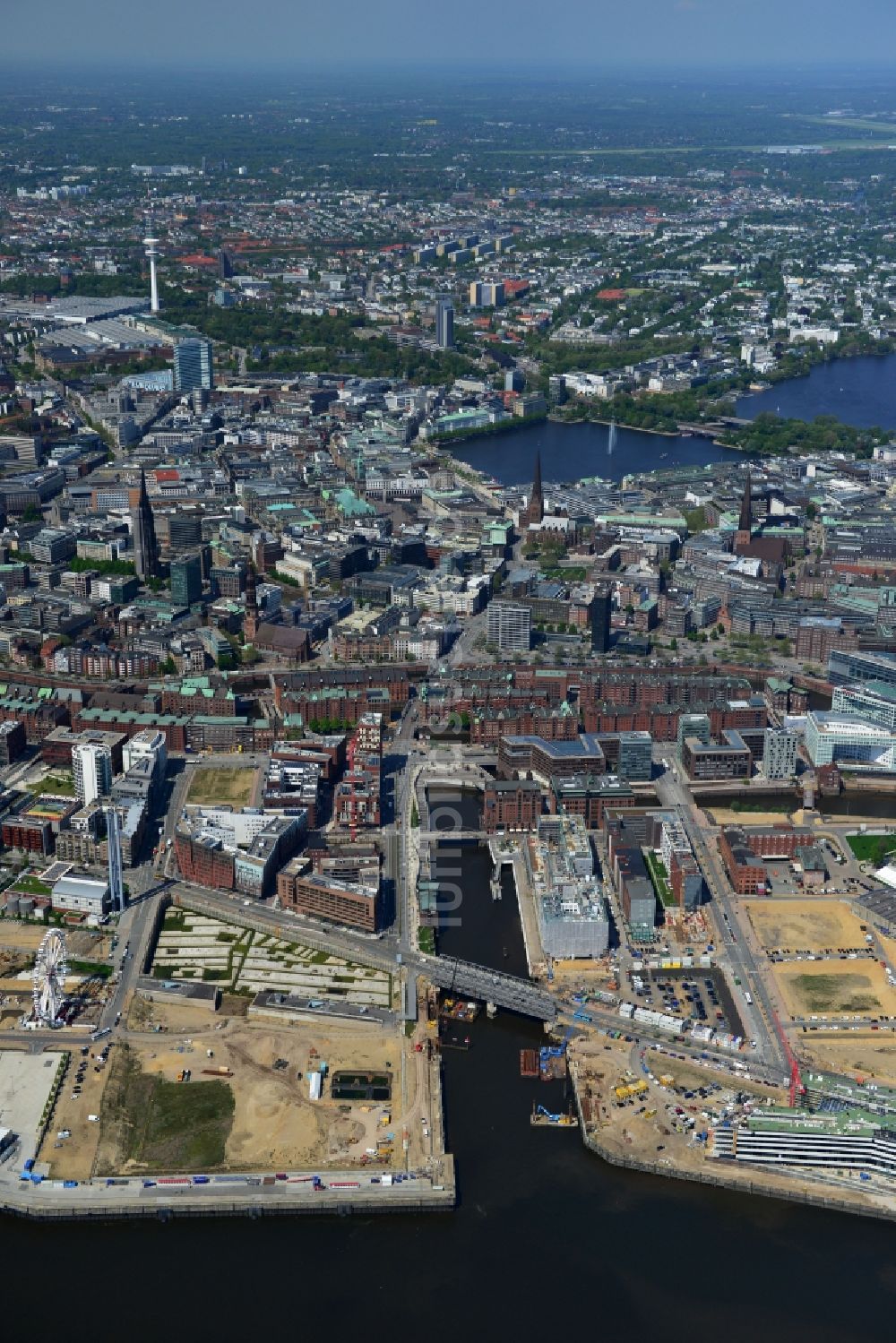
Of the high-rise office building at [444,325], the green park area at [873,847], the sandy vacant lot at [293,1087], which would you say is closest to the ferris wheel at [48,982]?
the sandy vacant lot at [293,1087]

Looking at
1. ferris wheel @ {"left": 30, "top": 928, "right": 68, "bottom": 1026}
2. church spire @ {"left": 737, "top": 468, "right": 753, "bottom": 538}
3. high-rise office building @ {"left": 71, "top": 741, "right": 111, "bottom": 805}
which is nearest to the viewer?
ferris wheel @ {"left": 30, "top": 928, "right": 68, "bottom": 1026}

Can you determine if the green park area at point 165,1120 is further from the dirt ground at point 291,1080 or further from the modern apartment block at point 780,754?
the modern apartment block at point 780,754

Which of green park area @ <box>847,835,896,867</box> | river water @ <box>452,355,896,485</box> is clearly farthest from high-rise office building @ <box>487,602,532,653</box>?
river water @ <box>452,355,896,485</box>

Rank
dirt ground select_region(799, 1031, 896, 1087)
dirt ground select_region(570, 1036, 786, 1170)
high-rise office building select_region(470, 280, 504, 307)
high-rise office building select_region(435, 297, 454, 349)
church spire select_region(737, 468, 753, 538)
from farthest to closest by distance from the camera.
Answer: high-rise office building select_region(470, 280, 504, 307) < high-rise office building select_region(435, 297, 454, 349) < church spire select_region(737, 468, 753, 538) < dirt ground select_region(799, 1031, 896, 1087) < dirt ground select_region(570, 1036, 786, 1170)

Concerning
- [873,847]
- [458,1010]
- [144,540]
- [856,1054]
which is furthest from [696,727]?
[144,540]

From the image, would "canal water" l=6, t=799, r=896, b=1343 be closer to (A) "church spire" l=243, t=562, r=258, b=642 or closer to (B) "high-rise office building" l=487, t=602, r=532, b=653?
(B) "high-rise office building" l=487, t=602, r=532, b=653

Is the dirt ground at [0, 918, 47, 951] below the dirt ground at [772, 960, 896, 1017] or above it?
below
